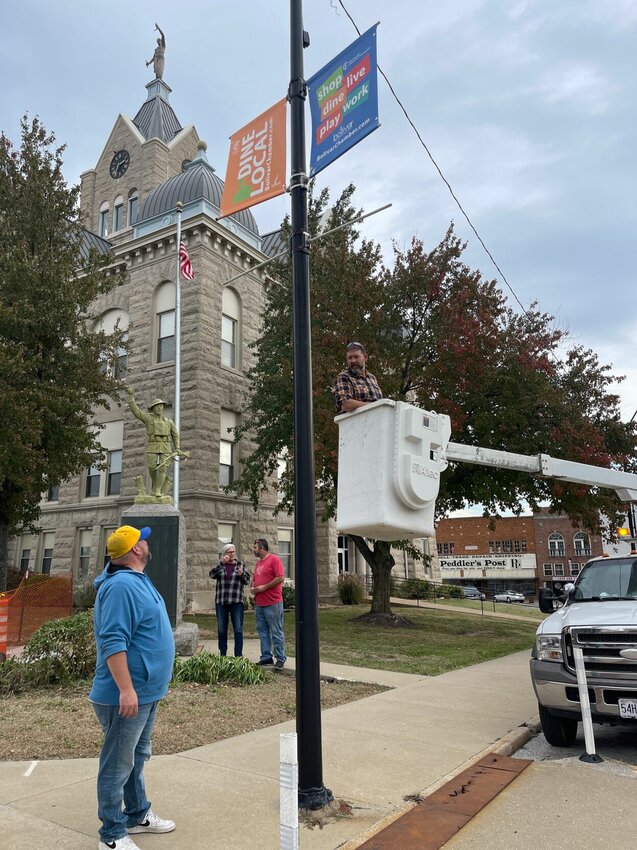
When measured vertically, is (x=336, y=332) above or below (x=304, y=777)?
above

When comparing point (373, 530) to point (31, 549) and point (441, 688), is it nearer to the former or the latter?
point (441, 688)

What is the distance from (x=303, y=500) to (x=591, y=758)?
12.7ft

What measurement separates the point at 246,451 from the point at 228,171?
18223 mm

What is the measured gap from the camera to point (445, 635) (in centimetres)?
1638

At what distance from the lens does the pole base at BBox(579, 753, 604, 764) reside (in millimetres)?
5910

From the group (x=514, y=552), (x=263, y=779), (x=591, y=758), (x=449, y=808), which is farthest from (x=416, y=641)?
(x=514, y=552)

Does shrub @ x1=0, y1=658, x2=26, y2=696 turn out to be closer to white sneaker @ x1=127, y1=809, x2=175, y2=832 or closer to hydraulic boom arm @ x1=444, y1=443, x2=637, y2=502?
white sneaker @ x1=127, y1=809, x2=175, y2=832

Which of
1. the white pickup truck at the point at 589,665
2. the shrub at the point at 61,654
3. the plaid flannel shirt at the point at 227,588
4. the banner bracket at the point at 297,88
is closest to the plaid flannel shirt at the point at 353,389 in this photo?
the banner bracket at the point at 297,88

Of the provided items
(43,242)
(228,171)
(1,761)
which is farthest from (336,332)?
(1,761)

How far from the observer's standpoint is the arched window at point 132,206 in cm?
2859

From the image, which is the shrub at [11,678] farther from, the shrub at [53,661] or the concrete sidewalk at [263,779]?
the concrete sidewalk at [263,779]

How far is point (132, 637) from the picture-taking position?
12.3 ft

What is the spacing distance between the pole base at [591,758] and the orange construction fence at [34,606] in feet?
29.6

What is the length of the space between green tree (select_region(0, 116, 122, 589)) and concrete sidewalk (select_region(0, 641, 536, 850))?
1128cm
